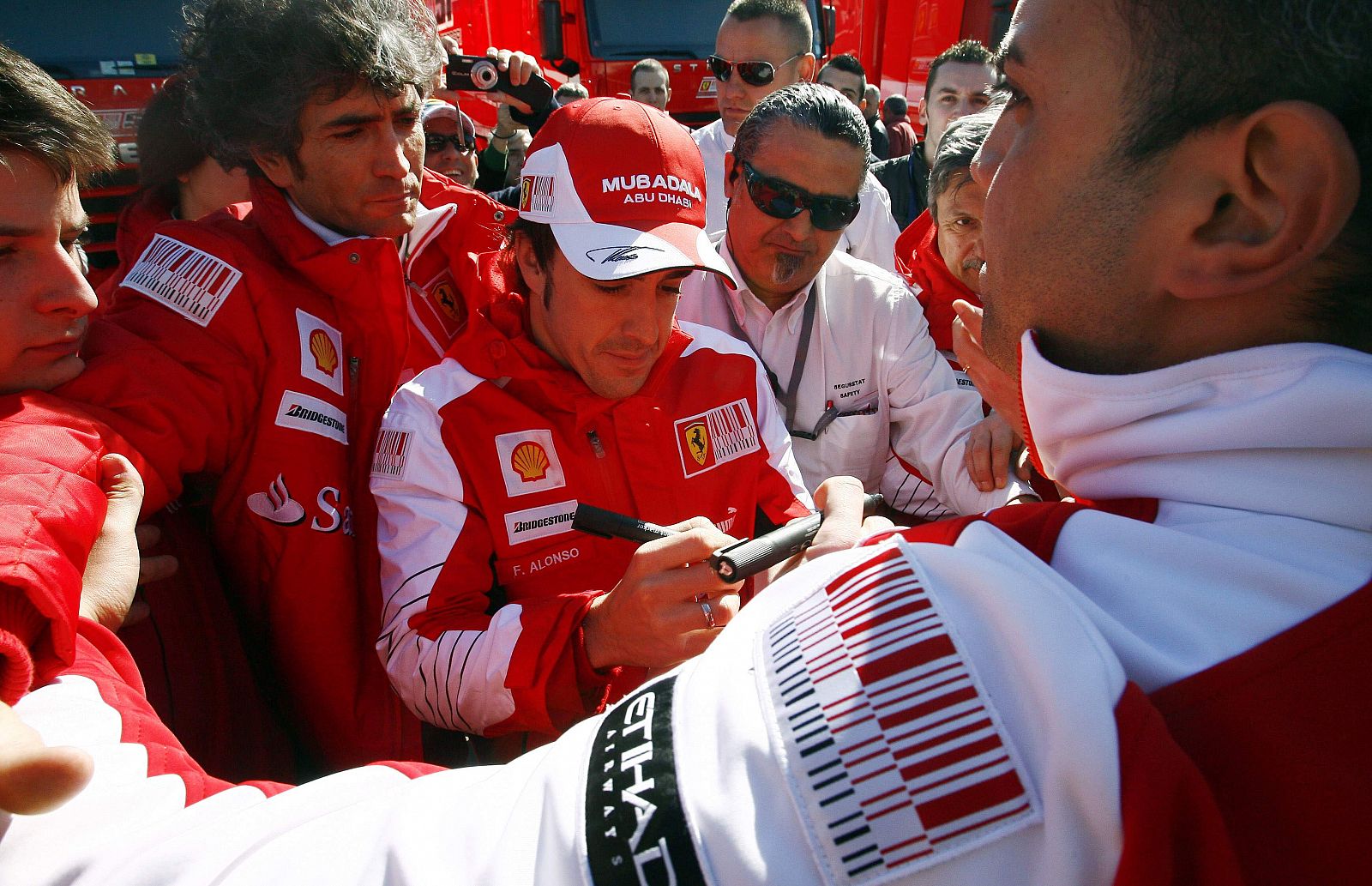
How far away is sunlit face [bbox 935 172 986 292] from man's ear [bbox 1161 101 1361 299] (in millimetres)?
2128

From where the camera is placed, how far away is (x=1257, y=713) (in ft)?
2.08

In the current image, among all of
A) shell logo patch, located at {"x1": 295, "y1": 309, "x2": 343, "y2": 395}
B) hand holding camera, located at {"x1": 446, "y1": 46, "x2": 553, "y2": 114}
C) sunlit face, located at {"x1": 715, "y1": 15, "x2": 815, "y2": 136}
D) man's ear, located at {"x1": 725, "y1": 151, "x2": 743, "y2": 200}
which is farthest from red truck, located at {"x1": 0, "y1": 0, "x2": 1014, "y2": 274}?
man's ear, located at {"x1": 725, "y1": 151, "x2": 743, "y2": 200}

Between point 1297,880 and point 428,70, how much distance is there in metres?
2.60

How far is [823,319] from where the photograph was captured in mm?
2992

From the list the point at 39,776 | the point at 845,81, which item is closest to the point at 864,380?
the point at 39,776

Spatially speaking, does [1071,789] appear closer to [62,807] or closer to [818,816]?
[818,816]

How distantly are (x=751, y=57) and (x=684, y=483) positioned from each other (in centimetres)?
404

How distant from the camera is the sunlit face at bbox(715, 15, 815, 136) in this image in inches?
204

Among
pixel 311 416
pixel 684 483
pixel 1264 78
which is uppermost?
pixel 1264 78

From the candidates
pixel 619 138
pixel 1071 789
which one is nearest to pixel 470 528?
pixel 619 138

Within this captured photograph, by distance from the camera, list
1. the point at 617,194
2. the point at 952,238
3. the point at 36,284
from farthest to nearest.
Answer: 1. the point at 952,238
2. the point at 617,194
3. the point at 36,284

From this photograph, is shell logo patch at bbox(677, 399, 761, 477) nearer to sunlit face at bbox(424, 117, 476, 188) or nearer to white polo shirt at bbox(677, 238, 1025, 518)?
white polo shirt at bbox(677, 238, 1025, 518)

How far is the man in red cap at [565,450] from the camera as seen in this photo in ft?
5.39
